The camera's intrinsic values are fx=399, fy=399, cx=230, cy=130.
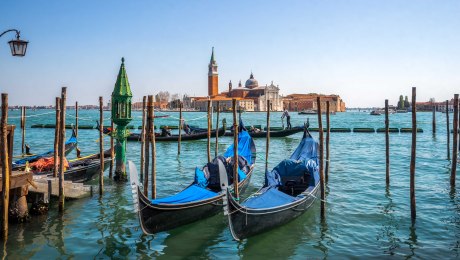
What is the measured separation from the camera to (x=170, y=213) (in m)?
6.45

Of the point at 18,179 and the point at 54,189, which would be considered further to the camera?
the point at 54,189

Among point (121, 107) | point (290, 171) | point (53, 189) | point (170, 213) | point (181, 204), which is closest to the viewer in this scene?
point (170, 213)

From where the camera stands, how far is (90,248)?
6039 mm

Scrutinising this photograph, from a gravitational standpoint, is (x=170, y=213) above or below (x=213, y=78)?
below

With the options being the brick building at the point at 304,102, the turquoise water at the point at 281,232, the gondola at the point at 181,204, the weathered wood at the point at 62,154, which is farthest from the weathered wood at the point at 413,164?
the brick building at the point at 304,102

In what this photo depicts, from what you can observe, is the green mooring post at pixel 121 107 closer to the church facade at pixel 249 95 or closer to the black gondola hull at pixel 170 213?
the black gondola hull at pixel 170 213

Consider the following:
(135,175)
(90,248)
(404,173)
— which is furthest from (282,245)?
(404,173)

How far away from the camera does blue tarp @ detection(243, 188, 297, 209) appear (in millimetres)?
6438

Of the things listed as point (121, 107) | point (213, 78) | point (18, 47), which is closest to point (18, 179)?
point (18, 47)

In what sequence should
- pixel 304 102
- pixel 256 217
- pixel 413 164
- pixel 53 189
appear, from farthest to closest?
pixel 304 102 → pixel 53 189 → pixel 413 164 → pixel 256 217

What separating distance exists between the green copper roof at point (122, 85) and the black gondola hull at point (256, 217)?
541 centimetres

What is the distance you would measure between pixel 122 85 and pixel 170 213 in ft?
16.0

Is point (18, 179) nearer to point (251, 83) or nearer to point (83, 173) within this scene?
point (83, 173)

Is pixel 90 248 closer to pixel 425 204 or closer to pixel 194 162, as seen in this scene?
pixel 425 204
